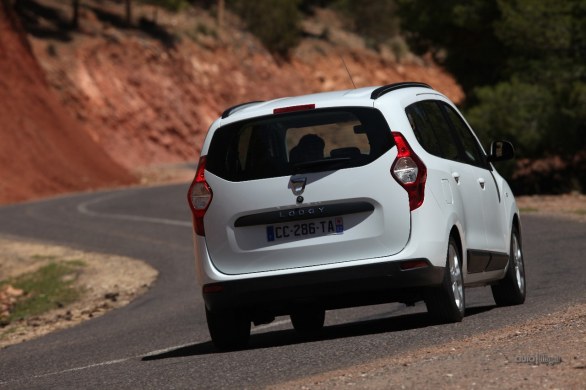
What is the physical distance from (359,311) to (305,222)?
3.79 m

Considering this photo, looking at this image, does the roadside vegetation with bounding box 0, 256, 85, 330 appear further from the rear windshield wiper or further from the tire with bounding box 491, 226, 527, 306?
the rear windshield wiper

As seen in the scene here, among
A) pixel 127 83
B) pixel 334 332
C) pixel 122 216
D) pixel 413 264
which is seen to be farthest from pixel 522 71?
pixel 127 83

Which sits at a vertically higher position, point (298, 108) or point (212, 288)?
point (298, 108)

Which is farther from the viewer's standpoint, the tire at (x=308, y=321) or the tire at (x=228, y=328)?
the tire at (x=308, y=321)

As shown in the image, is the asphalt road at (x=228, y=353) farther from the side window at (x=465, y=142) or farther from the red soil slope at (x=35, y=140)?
the red soil slope at (x=35, y=140)

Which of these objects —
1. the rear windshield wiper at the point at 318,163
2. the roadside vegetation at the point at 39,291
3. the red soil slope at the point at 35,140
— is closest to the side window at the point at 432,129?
the rear windshield wiper at the point at 318,163

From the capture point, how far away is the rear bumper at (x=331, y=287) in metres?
9.91

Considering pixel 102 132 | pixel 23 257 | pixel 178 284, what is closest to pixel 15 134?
pixel 102 132

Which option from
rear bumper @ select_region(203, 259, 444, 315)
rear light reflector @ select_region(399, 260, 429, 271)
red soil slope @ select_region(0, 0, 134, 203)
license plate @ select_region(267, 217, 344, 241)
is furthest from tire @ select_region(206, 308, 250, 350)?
red soil slope @ select_region(0, 0, 134, 203)

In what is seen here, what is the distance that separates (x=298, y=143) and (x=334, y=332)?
2.03 m

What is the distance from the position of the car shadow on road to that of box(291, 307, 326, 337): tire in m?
0.07

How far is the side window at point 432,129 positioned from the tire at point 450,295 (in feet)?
2.34

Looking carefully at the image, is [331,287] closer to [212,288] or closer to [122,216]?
[212,288]

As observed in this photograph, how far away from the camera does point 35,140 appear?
5362 centimetres
